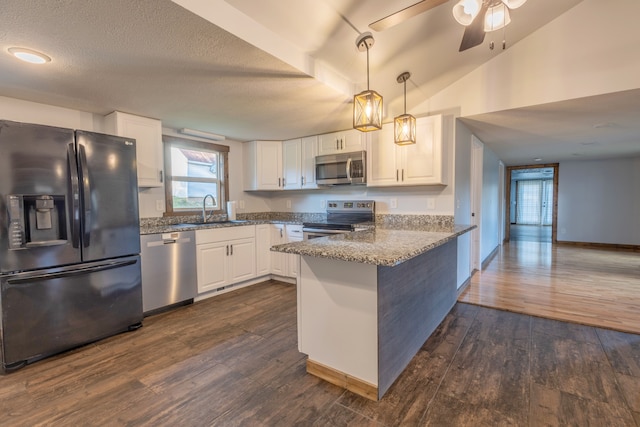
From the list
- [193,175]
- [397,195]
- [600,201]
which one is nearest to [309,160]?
[397,195]

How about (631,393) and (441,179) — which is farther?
(441,179)

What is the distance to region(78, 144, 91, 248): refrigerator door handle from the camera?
2268 mm

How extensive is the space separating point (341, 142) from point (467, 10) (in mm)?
2345

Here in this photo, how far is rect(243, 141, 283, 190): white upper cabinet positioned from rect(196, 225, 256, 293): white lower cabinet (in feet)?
2.74

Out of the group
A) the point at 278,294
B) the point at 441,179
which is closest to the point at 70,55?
the point at 278,294

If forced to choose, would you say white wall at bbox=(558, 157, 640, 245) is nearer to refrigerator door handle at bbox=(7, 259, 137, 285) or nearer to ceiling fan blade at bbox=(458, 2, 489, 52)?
ceiling fan blade at bbox=(458, 2, 489, 52)

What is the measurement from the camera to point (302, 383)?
1.84 metres

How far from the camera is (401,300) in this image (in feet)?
6.21

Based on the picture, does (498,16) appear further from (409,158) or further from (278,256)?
(278,256)

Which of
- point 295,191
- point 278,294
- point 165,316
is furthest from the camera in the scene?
point 295,191

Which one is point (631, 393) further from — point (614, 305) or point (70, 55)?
point (70, 55)

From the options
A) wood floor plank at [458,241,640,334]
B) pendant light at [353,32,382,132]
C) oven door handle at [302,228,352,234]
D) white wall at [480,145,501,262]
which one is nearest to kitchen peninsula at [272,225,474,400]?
pendant light at [353,32,382,132]

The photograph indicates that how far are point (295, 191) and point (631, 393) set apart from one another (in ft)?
13.0

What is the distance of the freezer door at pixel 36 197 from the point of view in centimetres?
198
